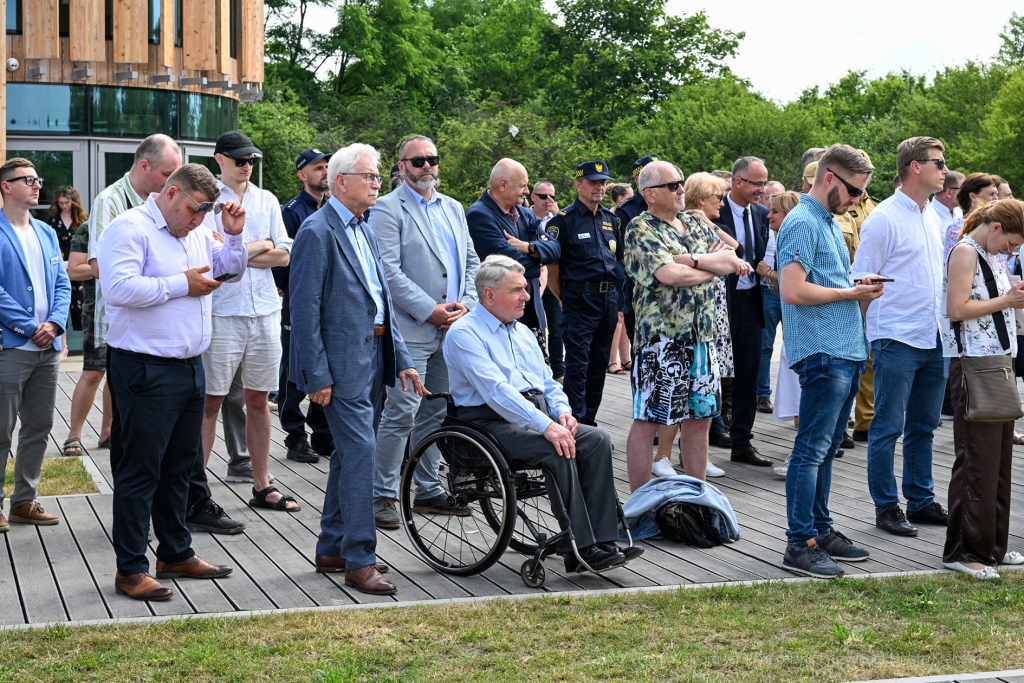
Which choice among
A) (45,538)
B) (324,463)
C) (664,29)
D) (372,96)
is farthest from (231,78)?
(664,29)

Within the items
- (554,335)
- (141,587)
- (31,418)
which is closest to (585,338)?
(554,335)

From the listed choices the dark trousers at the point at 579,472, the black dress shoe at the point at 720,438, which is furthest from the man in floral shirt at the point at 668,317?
the black dress shoe at the point at 720,438

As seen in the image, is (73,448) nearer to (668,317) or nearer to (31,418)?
(31,418)

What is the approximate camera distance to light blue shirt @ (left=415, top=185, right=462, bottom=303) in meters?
6.41

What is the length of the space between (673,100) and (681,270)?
3693 centimetres

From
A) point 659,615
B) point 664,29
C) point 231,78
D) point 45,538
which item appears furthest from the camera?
point 664,29

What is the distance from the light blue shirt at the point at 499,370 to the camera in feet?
17.1

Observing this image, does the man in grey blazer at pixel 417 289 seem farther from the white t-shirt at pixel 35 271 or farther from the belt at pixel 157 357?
the white t-shirt at pixel 35 271

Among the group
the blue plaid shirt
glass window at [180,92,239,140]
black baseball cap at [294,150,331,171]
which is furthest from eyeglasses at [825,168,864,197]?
glass window at [180,92,239,140]

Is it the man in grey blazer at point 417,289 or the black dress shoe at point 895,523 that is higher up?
the man in grey blazer at point 417,289

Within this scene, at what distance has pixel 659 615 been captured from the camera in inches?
184

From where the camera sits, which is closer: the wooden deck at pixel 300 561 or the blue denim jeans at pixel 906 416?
the wooden deck at pixel 300 561

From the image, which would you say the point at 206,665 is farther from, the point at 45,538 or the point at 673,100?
the point at 673,100

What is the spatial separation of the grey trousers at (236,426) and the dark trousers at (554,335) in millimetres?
3044
